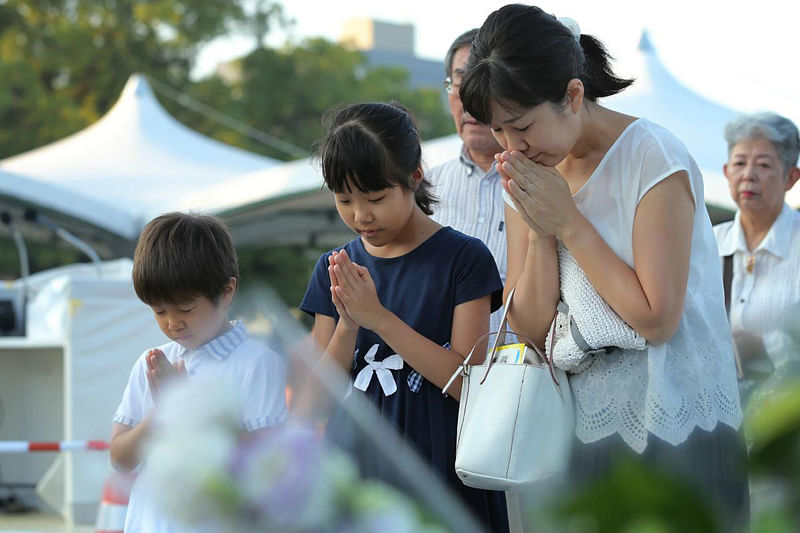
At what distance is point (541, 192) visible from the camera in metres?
2.02

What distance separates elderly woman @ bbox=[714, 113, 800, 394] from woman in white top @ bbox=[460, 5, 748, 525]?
147 cm

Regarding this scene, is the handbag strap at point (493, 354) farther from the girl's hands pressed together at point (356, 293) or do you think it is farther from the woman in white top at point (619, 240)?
the girl's hands pressed together at point (356, 293)

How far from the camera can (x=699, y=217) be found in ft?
6.86

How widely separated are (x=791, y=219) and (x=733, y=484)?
197 cm

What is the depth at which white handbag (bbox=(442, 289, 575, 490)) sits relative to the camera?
1994 millimetres

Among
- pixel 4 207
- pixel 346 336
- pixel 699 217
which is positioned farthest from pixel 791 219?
pixel 4 207

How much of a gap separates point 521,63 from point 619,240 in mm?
388

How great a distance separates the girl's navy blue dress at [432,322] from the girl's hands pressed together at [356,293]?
7.2 inches

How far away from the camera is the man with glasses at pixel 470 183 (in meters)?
3.00

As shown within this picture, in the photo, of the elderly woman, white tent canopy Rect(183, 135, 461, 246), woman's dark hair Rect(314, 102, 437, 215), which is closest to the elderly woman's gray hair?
the elderly woman

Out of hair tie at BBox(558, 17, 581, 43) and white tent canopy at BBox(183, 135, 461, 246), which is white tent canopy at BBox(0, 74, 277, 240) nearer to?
white tent canopy at BBox(183, 135, 461, 246)

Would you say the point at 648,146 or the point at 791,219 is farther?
the point at 791,219

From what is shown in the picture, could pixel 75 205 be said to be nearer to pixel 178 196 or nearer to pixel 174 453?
pixel 178 196

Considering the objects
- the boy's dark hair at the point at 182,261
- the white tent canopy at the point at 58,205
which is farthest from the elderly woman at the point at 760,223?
the white tent canopy at the point at 58,205
